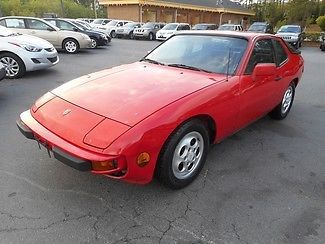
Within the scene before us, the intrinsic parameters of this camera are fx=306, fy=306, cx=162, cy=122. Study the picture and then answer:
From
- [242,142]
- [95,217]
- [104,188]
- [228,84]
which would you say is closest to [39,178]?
[104,188]

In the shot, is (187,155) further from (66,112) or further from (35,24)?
(35,24)

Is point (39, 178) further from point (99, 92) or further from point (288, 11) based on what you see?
point (288, 11)

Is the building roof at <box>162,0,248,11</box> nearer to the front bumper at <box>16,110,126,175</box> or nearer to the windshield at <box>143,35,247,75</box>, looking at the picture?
the windshield at <box>143,35,247,75</box>

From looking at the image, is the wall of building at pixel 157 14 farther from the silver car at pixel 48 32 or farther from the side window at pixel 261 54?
the side window at pixel 261 54

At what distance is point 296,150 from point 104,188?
2.61 metres

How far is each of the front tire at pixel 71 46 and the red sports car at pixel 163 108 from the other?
32.1ft

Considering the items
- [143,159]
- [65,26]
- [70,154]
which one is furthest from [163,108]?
[65,26]

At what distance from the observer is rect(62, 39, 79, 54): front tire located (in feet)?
43.0

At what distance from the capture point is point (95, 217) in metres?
2.68

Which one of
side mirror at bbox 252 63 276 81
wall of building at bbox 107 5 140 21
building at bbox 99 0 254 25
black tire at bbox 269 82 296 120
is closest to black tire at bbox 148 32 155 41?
building at bbox 99 0 254 25

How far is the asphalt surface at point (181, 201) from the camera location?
2516 mm

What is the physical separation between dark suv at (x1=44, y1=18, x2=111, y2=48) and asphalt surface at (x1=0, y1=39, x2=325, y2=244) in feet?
36.1

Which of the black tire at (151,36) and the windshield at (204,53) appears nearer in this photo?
the windshield at (204,53)

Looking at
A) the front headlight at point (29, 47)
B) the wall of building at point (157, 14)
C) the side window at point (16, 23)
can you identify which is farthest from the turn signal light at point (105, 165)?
the wall of building at point (157, 14)
